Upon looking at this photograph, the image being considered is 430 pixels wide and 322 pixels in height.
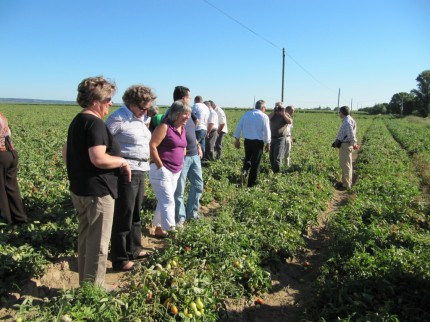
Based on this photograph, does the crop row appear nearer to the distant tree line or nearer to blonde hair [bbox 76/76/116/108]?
blonde hair [bbox 76/76/116/108]

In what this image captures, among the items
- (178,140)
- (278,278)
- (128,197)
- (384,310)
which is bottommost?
(278,278)

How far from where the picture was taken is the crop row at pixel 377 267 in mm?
2939

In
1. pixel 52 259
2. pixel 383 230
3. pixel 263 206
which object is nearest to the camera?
pixel 52 259

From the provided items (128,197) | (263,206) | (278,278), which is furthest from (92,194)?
(263,206)

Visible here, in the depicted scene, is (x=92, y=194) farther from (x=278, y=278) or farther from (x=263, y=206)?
(x=263, y=206)

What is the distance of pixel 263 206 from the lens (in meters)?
5.30

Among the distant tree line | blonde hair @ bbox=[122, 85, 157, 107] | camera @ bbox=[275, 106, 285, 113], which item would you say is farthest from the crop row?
the distant tree line

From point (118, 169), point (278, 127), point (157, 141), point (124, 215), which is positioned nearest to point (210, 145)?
point (278, 127)

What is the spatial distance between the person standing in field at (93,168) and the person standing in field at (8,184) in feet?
Result: 7.07

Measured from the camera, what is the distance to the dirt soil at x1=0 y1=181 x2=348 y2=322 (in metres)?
3.31

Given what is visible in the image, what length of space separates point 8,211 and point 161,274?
2.72m

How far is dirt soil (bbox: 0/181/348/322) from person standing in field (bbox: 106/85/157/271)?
312mm

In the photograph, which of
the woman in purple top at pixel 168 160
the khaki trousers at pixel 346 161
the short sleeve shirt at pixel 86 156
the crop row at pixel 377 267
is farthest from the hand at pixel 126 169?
the khaki trousers at pixel 346 161

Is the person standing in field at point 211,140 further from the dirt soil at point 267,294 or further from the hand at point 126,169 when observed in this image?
the hand at point 126,169
